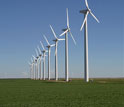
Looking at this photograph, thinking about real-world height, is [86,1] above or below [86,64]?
above

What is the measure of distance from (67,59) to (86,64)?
50.1 feet

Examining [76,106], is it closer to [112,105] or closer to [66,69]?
[112,105]

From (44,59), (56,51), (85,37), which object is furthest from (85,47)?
(44,59)

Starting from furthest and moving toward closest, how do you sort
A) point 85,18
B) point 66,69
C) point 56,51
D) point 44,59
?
point 44,59, point 56,51, point 66,69, point 85,18

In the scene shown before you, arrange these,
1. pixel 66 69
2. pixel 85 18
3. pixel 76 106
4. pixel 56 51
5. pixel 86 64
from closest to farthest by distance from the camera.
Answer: pixel 76 106 → pixel 86 64 → pixel 85 18 → pixel 66 69 → pixel 56 51

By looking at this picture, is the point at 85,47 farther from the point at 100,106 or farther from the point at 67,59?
the point at 100,106

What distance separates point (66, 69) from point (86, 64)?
1486 cm

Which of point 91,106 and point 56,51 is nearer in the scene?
point 91,106

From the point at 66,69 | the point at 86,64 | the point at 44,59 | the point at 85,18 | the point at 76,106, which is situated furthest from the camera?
the point at 44,59

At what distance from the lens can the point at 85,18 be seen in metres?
66.9

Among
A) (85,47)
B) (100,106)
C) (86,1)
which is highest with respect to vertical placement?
(86,1)

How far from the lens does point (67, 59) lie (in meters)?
75.9

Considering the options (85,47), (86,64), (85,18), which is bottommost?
(86,64)

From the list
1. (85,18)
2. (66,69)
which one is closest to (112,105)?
(85,18)
